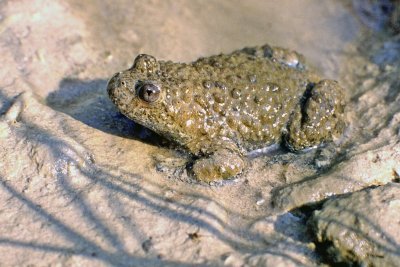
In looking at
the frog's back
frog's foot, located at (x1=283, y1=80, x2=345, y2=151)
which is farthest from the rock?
the frog's back

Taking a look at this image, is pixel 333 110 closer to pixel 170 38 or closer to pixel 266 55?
pixel 266 55

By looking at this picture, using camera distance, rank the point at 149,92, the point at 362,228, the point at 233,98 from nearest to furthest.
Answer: the point at 362,228 → the point at 149,92 → the point at 233,98

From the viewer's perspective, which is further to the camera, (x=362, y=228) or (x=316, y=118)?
(x=316, y=118)

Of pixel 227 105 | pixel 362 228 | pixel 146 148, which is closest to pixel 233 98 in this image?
pixel 227 105

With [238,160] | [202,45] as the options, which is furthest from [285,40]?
[238,160]

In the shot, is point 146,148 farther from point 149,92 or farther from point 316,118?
point 316,118

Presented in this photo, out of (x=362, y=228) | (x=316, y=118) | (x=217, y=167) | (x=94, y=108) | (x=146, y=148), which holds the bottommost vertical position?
(x=94, y=108)

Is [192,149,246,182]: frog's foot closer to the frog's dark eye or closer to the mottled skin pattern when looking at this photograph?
the mottled skin pattern
